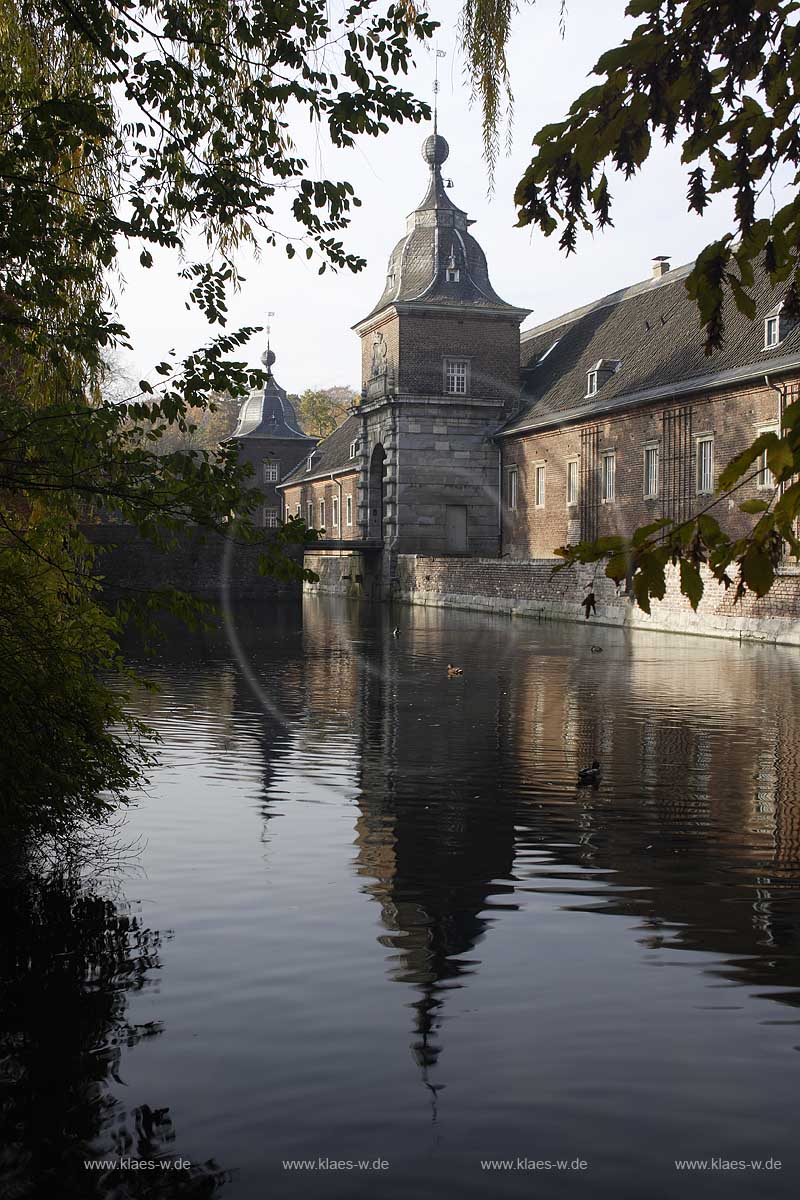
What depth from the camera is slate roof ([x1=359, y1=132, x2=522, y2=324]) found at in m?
49.2

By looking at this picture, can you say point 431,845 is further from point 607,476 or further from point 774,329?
point 607,476

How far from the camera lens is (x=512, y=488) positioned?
48094 millimetres

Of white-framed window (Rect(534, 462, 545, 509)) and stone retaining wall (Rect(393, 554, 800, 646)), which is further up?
white-framed window (Rect(534, 462, 545, 509))

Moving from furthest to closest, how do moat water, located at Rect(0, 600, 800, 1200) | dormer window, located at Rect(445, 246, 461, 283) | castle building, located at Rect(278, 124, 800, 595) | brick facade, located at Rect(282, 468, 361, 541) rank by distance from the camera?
brick facade, located at Rect(282, 468, 361, 541) < dormer window, located at Rect(445, 246, 461, 283) < castle building, located at Rect(278, 124, 800, 595) < moat water, located at Rect(0, 600, 800, 1200)

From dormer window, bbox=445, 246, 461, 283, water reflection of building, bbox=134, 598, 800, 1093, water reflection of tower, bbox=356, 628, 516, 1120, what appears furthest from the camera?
dormer window, bbox=445, 246, 461, 283

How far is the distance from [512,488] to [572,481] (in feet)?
18.9

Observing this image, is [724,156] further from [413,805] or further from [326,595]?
[326,595]

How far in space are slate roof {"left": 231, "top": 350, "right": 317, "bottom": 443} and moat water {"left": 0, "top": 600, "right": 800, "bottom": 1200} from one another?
7181 centimetres

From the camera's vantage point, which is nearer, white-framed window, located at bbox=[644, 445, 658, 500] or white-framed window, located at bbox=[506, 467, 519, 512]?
white-framed window, located at bbox=[644, 445, 658, 500]

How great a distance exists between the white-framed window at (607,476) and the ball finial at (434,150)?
16.6 meters

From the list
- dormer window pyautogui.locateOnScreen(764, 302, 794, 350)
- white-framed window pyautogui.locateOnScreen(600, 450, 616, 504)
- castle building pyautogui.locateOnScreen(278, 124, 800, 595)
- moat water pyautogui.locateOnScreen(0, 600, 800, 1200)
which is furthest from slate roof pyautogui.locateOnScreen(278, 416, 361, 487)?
moat water pyautogui.locateOnScreen(0, 600, 800, 1200)

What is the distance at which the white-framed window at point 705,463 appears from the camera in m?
33.8

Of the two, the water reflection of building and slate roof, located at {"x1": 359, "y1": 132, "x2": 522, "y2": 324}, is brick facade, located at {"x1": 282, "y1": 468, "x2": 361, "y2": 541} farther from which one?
the water reflection of building

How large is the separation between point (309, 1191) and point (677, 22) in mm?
3676
